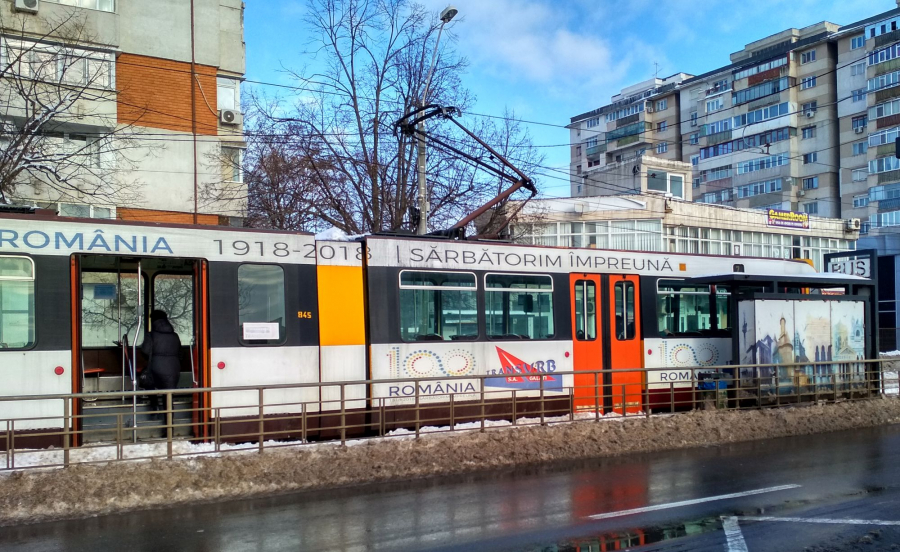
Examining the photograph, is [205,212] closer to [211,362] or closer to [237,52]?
[237,52]

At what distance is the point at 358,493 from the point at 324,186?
14.4 metres

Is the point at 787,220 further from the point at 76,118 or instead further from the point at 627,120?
the point at 76,118

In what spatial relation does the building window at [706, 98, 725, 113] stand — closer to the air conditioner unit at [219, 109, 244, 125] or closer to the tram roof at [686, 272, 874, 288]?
the air conditioner unit at [219, 109, 244, 125]

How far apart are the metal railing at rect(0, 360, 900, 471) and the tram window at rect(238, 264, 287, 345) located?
809 mm

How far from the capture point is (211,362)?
35.9 feet

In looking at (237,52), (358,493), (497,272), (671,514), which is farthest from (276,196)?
(671,514)

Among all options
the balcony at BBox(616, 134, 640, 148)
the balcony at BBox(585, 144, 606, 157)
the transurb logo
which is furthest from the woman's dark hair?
the balcony at BBox(585, 144, 606, 157)

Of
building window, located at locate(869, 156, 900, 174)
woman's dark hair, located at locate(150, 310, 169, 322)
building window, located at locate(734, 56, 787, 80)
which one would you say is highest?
building window, located at locate(734, 56, 787, 80)

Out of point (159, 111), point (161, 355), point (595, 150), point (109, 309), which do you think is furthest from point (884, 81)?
point (161, 355)

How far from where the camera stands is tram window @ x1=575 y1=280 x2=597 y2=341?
14.6 metres

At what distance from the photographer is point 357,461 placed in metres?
9.98

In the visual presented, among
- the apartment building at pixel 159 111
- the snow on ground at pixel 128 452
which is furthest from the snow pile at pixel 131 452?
the apartment building at pixel 159 111

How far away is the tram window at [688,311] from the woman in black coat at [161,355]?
30.1 feet

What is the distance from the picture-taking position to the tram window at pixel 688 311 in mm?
15719
